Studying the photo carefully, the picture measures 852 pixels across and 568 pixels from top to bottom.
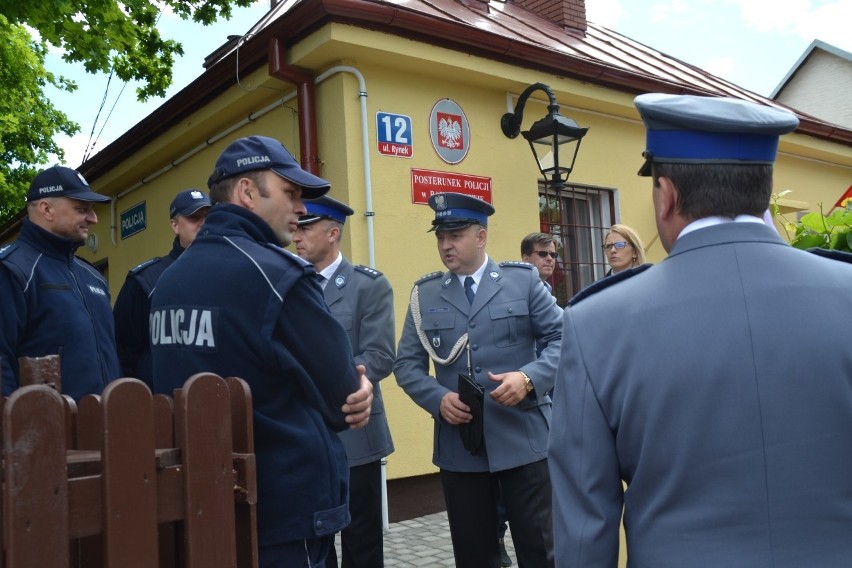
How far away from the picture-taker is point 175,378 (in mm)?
2580

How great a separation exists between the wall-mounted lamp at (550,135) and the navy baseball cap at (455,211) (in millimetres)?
3743

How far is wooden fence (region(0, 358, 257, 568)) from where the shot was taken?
1.64 meters

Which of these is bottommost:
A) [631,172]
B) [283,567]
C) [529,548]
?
[529,548]

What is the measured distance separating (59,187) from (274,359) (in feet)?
9.05

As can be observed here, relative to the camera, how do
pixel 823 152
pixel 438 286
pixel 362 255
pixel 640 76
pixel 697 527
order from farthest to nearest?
pixel 823 152 → pixel 640 76 → pixel 362 255 → pixel 438 286 → pixel 697 527

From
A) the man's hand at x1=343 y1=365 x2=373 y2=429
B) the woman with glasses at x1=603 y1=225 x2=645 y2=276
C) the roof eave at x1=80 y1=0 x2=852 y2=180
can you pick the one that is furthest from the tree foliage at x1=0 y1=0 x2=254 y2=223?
the man's hand at x1=343 y1=365 x2=373 y2=429

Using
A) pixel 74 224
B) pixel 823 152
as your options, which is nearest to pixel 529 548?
pixel 74 224

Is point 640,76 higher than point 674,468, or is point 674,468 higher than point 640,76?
point 640,76

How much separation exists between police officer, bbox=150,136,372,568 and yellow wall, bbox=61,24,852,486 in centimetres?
442

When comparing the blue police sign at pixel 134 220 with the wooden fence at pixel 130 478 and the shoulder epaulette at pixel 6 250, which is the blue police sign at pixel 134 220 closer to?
the shoulder epaulette at pixel 6 250

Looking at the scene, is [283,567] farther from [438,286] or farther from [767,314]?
[438,286]

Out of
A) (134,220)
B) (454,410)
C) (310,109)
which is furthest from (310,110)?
(134,220)

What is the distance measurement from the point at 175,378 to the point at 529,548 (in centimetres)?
218

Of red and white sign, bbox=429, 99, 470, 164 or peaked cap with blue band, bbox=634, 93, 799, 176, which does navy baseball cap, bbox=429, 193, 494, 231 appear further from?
red and white sign, bbox=429, 99, 470, 164
